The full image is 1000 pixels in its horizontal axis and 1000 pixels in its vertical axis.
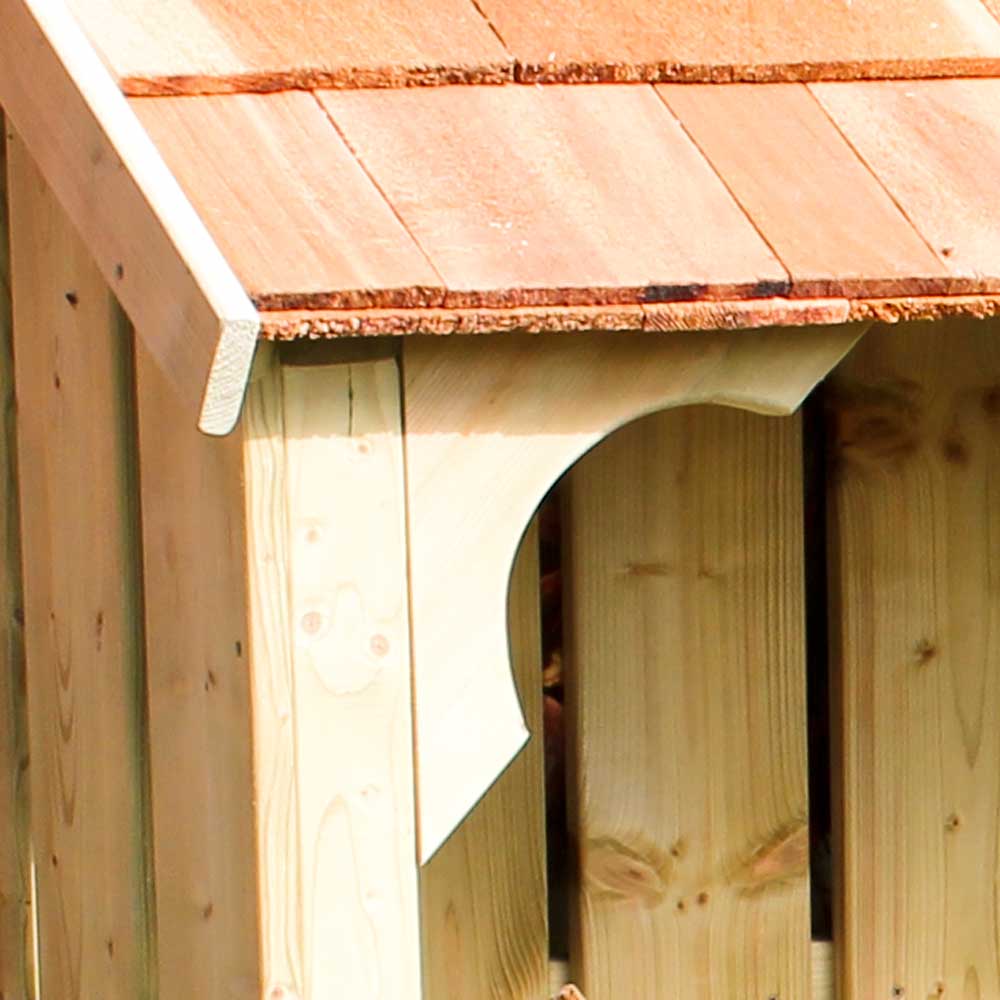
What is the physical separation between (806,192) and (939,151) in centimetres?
12

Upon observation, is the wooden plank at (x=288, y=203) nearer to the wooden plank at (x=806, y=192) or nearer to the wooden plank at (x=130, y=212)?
the wooden plank at (x=130, y=212)

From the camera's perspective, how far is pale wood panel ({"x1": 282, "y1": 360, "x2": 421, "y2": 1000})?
1521mm

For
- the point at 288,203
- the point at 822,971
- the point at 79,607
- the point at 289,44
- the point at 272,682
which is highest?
the point at 289,44

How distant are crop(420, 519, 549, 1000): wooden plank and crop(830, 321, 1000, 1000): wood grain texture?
1.11ft

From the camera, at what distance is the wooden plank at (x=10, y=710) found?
7.93ft

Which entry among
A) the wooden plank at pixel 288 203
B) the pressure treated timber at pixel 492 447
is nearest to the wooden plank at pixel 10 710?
the wooden plank at pixel 288 203

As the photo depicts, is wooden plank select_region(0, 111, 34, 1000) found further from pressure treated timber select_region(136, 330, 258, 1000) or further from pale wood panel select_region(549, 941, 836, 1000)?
pale wood panel select_region(549, 941, 836, 1000)

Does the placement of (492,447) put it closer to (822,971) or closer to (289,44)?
(289,44)

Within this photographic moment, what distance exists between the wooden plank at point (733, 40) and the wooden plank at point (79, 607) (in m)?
0.56

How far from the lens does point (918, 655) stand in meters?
2.32

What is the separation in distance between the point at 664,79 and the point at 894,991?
3.84 feet

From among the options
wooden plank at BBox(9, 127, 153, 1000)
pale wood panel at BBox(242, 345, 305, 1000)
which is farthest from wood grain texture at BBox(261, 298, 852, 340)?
wooden plank at BBox(9, 127, 153, 1000)

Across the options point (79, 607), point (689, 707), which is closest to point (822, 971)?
point (689, 707)

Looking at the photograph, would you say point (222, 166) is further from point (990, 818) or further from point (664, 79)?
point (990, 818)
